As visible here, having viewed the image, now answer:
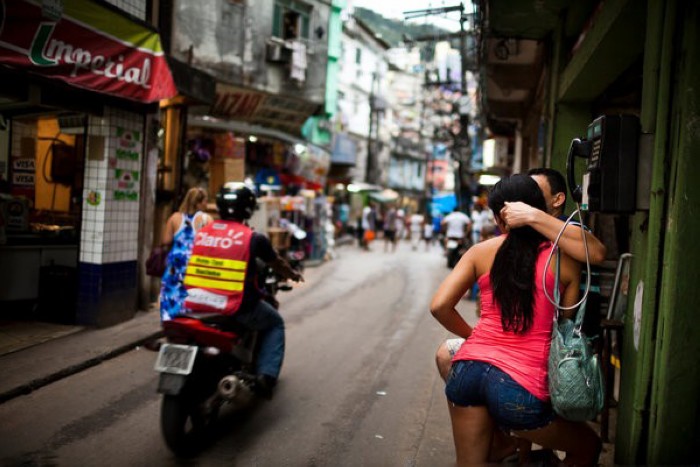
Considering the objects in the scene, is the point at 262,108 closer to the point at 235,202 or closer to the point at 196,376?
the point at 235,202

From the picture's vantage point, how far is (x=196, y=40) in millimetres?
15375

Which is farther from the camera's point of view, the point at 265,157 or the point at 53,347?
the point at 265,157

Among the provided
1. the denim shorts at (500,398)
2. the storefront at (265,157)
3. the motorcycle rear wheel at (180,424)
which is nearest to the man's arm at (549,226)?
the denim shorts at (500,398)

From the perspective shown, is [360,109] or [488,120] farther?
[360,109]

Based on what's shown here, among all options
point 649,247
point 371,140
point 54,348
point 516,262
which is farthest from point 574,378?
point 371,140

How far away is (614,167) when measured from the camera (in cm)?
354

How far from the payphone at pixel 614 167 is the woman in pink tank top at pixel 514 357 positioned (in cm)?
99

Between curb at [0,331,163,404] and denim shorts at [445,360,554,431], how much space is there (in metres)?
4.38

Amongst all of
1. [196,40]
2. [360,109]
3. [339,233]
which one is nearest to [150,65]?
[196,40]

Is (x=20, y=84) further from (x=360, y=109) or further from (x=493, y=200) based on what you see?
(x=360, y=109)

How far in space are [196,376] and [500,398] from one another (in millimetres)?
2504

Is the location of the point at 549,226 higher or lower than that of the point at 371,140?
lower

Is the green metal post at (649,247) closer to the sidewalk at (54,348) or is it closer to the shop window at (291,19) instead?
→ the sidewalk at (54,348)

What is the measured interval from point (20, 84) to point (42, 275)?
8.41ft
